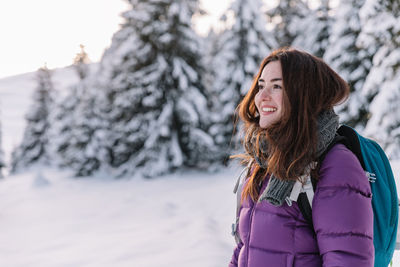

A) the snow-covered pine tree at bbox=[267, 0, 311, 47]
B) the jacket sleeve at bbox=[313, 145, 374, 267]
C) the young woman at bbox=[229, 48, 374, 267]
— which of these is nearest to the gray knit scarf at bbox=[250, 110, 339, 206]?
the young woman at bbox=[229, 48, 374, 267]

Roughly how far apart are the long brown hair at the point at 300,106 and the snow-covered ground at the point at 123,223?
1.87 meters

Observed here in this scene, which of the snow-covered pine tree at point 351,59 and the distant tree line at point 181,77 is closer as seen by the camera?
the snow-covered pine tree at point 351,59

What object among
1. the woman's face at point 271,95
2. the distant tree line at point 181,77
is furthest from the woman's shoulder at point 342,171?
the distant tree line at point 181,77

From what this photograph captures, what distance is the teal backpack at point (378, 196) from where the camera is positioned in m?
1.65

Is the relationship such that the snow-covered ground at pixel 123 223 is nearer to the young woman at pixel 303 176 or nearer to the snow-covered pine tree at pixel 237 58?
the young woman at pixel 303 176

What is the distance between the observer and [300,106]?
1709 mm

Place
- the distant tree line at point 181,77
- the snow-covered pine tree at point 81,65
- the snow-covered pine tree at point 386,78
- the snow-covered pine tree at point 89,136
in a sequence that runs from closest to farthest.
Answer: the snow-covered pine tree at point 386,78 → the distant tree line at point 181,77 → the snow-covered pine tree at point 89,136 → the snow-covered pine tree at point 81,65

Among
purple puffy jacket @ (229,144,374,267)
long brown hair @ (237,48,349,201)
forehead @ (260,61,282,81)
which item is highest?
forehead @ (260,61,282,81)

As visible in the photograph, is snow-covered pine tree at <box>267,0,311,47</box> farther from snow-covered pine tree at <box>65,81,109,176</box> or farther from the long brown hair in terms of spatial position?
the long brown hair

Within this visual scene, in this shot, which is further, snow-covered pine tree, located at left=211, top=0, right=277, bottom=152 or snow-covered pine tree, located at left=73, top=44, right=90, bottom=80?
snow-covered pine tree, located at left=73, top=44, right=90, bottom=80

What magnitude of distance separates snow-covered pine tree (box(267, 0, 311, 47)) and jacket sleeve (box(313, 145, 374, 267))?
23.2m

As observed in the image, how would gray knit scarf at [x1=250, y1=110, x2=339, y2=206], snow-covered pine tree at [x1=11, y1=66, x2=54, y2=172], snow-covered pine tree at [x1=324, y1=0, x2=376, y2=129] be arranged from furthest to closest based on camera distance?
snow-covered pine tree at [x1=11, y1=66, x2=54, y2=172]
snow-covered pine tree at [x1=324, y1=0, x2=376, y2=129]
gray knit scarf at [x1=250, y1=110, x2=339, y2=206]

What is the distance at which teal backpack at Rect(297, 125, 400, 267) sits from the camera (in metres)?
1.65

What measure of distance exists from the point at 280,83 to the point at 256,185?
598 millimetres
